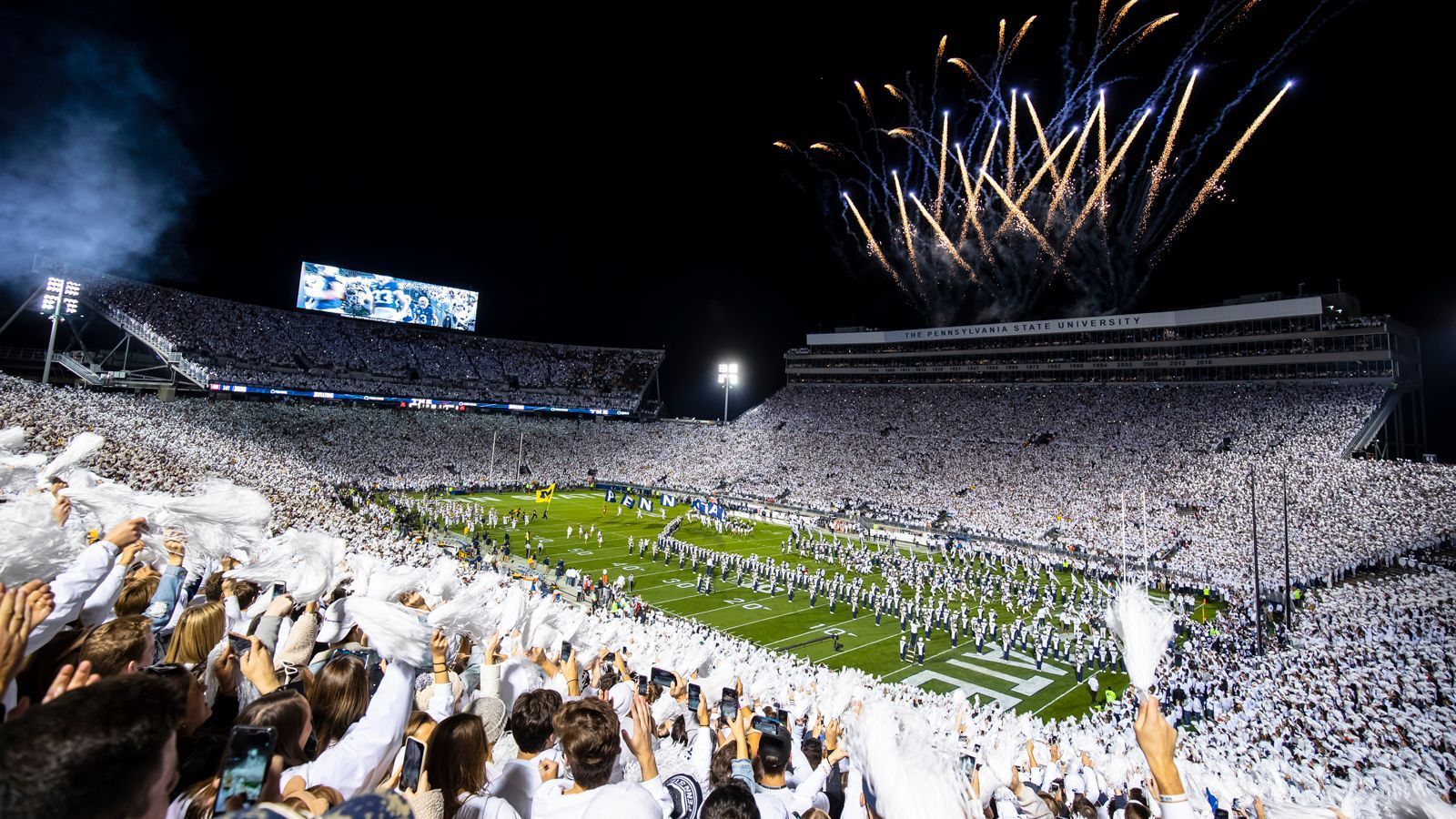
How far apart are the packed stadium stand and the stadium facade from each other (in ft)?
81.1

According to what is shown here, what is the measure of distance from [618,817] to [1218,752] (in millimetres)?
11326

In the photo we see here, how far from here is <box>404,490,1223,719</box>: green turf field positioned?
15.4m

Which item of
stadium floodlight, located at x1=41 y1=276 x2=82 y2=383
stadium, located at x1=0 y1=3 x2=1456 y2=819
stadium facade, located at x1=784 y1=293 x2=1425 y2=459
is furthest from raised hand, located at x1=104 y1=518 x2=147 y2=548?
stadium facade, located at x1=784 y1=293 x2=1425 y2=459

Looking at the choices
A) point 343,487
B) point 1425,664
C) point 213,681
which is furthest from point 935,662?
point 343,487

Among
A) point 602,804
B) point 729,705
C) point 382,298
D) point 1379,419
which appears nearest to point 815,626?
point 729,705

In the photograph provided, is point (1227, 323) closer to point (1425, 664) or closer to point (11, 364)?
point (1425, 664)

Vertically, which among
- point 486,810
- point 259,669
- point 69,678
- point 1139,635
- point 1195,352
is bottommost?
point 486,810

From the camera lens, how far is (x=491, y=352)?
63.5 m

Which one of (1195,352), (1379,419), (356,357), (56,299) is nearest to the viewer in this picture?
→ (56,299)

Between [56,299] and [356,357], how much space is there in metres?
20.5

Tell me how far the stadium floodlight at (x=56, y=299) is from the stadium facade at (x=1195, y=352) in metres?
53.7

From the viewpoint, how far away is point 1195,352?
45.4 meters

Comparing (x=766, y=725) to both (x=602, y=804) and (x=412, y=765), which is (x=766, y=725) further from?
(x=412, y=765)

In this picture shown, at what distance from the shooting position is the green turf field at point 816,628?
1544 centimetres
